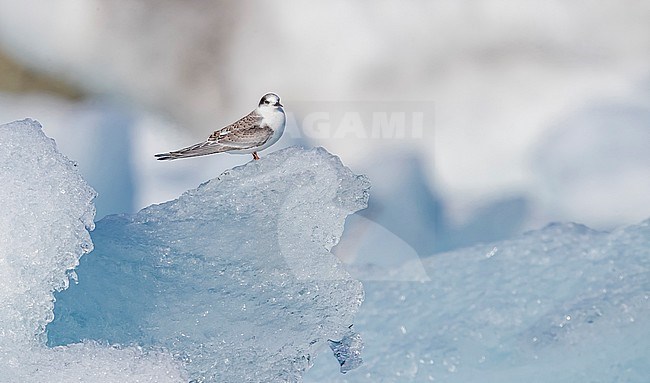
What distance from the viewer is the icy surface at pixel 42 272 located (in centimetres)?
58

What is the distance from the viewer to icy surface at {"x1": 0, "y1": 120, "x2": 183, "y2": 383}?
23.0 inches

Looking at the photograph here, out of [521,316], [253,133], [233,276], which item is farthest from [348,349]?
[521,316]

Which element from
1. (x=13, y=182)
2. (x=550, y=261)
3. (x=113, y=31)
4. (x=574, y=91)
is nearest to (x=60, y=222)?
(x=13, y=182)

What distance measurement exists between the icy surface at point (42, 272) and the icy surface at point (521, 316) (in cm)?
61

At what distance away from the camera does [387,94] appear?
1.76 m

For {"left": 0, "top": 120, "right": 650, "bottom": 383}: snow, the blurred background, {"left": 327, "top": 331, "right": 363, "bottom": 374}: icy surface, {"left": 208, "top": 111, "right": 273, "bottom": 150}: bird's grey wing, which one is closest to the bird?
{"left": 208, "top": 111, "right": 273, "bottom": 150}: bird's grey wing

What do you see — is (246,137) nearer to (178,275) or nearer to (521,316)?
(178,275)

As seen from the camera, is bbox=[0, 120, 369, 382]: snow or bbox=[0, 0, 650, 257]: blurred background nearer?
bbox=[0, 120, 369, 382]: snow

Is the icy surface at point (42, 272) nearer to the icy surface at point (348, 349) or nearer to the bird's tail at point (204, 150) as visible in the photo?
the icy surface at point (348, 349)

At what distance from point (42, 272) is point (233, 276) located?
0.56ft

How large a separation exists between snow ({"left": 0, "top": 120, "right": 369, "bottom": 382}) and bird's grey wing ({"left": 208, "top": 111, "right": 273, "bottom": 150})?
23 centimetres

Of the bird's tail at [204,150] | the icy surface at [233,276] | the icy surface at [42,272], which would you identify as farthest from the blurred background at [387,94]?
the icy surface at [42,272]

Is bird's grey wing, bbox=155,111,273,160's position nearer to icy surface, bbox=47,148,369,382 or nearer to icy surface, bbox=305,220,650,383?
icy surface, bbox=47,148,369,382

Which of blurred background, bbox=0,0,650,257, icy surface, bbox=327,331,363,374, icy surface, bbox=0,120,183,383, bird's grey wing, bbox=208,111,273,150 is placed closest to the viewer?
icy surface, bbox=0,120,183,383
